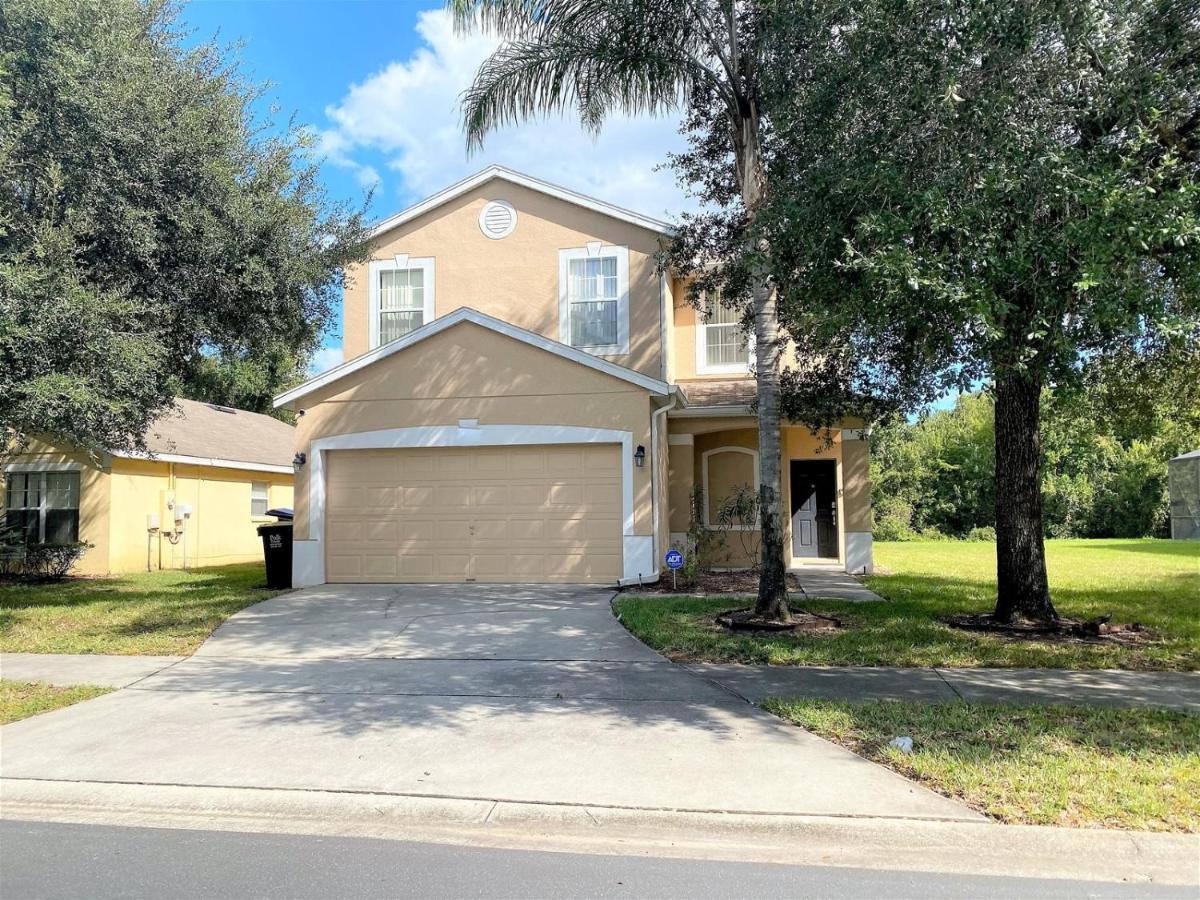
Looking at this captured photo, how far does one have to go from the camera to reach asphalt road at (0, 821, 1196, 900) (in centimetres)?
406

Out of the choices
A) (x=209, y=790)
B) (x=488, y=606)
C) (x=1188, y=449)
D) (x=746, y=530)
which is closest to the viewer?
(x=209, y=790)

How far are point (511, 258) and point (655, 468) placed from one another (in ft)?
19.4

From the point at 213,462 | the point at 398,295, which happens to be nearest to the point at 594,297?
the point at 398,295

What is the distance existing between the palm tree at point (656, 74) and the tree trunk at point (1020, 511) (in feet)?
8.92

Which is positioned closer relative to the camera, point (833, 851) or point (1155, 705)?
point (833, 851)

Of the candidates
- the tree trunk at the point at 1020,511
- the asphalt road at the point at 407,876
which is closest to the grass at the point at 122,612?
the asphalt road at the point at 407,876

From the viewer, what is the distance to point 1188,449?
29500 millimetres

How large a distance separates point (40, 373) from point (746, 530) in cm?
1198

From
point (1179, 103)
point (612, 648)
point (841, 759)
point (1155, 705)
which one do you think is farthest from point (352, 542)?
point (1179, 103)

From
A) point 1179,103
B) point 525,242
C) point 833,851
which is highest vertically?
point 525,242

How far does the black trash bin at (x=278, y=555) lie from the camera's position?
47.6 ft

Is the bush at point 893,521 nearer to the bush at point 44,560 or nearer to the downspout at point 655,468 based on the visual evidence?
the downspout at point 655,468

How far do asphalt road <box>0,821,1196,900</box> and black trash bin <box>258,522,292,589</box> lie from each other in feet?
32.8

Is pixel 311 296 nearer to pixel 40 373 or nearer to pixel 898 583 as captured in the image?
pixel 40 373
